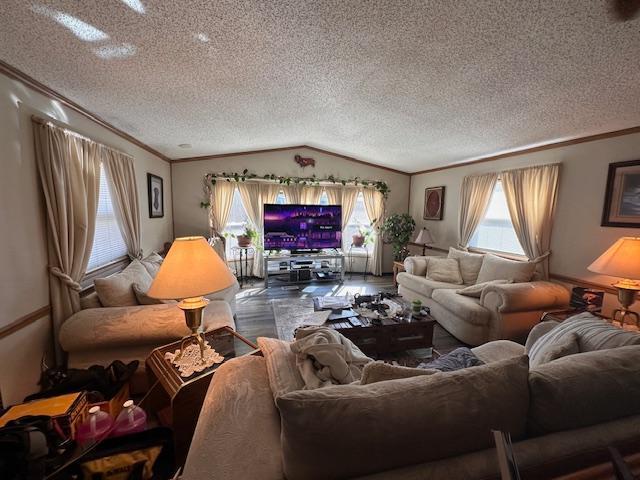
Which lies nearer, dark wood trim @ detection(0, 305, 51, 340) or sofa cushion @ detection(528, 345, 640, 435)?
sofa cushion @ detection(528, 345, 640, 435)

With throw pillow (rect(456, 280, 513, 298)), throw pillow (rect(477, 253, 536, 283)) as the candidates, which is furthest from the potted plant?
throw pillow (rect(456, 280, 513, 298))

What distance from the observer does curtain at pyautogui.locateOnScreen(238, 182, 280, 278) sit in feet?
16.7

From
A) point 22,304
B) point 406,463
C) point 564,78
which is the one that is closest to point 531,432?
point 406,463

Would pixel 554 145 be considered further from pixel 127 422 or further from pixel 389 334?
pixel 127 422

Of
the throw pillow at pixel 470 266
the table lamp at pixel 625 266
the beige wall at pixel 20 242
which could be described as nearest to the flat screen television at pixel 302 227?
the throw pillow at pixel 470 266

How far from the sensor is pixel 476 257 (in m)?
3.71

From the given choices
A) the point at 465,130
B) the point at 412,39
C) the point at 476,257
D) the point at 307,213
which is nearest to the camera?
the point at 412,39

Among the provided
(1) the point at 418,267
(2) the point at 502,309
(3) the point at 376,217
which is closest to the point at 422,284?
(1) the point at 418,267

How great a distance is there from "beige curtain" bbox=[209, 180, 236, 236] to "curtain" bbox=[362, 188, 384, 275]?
271 centimetres

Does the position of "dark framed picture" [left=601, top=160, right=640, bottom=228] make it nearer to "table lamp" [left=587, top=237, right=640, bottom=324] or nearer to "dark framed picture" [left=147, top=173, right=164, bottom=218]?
"table lamp" [left=587, top=237, right=640, bottom=324]

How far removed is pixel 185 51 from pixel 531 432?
255 cm

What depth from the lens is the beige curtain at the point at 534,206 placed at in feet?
10.0

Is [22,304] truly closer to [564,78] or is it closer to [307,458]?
[307,458]

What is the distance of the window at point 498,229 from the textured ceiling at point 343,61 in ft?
3.43
